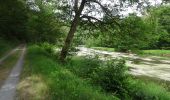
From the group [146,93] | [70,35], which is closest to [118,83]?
[146,93]

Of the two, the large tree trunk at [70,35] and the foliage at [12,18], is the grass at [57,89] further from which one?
the foliage at [12,18]

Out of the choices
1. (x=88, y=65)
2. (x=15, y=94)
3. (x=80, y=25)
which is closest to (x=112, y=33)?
(x=80, y=25)

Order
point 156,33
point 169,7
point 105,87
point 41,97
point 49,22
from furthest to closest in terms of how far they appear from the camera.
Answer: point 49,22 < point 156,33 < point 169,7 < point 105,87 < point 41,97

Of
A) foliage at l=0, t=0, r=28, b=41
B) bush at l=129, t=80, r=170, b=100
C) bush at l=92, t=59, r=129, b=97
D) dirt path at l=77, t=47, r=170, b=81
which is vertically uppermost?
foliage at l=0, t=0, r=28, b=41

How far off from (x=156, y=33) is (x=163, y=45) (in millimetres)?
62669

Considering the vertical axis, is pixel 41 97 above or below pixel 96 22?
below

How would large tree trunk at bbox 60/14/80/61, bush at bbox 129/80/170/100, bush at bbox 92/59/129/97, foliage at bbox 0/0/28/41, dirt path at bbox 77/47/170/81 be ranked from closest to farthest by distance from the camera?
1. bush at bbox 92/59/129/97
2. bush at bbox 129/80/170/100
3. large tree trunk at bbox 60/14/80/61
4. dirt path at bbox 77/47/170/81
5. foliage at bbox 0/0/28/41

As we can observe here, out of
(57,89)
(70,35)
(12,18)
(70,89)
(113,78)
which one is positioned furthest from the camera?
(12,18)

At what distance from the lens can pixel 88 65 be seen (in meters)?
16.6

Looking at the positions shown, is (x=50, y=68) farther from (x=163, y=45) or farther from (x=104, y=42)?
(x=163, y=45)

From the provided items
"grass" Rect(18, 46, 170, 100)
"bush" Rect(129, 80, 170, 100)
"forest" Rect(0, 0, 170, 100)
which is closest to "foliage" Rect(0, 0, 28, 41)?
"forest" Rect(0, 0, 170, 100)

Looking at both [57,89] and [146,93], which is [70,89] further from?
[146,93]

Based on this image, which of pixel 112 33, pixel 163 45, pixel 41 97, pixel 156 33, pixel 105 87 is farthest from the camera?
pixel 163 45

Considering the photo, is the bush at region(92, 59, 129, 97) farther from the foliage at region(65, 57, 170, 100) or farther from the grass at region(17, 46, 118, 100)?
the grass at region(17, 46, 118, 100)
